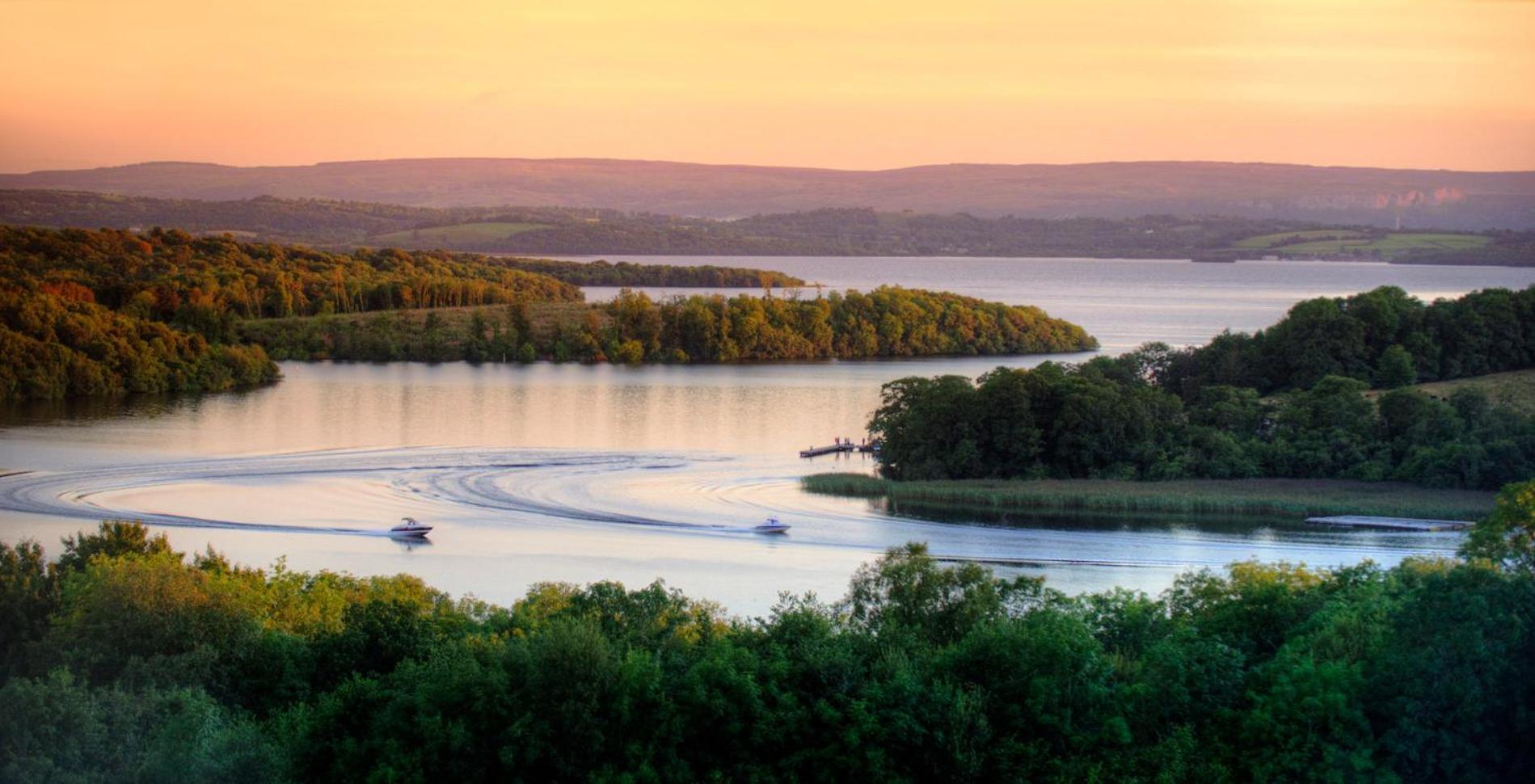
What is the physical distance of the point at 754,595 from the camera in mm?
19047

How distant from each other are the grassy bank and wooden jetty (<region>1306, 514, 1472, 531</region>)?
0.99ft

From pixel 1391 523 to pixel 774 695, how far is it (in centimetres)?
1523

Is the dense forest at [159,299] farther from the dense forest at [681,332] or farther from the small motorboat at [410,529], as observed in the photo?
the small motorboat at [410,529]

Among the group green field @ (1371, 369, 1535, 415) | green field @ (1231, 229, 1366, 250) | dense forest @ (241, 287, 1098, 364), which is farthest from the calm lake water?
green field @ (1231, 229, 1366, 250)

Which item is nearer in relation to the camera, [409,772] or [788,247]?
[409,772]

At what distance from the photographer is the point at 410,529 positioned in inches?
910

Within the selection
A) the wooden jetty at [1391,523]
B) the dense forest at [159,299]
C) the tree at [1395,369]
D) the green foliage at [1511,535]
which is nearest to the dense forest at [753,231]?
the dense forest at [159,299]

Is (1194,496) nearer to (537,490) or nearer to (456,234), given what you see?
(537,490)

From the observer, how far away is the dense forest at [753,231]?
5262cm

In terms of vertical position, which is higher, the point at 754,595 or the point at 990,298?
the point at 990,298

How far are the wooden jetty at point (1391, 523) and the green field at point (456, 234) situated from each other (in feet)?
262

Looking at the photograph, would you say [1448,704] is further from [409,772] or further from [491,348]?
[491,348]

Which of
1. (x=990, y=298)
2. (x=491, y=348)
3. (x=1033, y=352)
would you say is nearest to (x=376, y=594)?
(x=491, y=348)

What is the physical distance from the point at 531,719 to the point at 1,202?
863 inches
